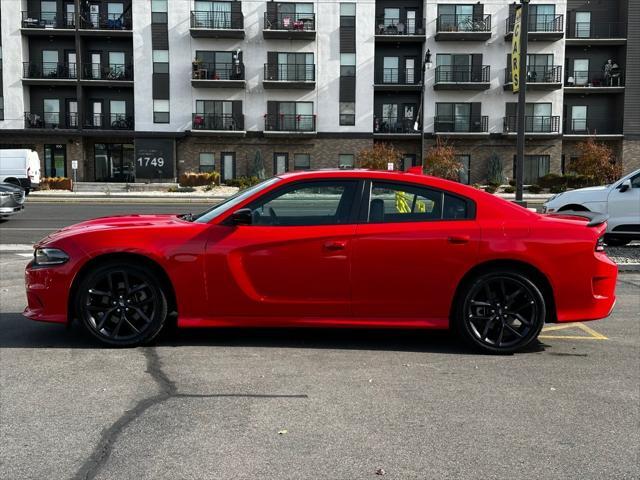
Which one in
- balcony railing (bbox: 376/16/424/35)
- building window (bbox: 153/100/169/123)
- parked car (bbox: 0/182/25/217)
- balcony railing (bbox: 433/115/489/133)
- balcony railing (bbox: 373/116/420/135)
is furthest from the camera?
balcony railing (bbox: 373/116/420/135)

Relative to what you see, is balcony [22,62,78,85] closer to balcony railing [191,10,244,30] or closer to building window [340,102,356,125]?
balcony railing [191,10,244,30]

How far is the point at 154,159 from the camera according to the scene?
1898 inches

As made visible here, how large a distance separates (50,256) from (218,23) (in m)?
44.5

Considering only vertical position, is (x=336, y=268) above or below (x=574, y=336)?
above

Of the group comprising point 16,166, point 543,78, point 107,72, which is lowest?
point 16,166

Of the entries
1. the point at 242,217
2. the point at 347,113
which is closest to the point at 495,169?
the point at 347,113

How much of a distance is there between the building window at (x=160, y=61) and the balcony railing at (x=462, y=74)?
19.4 metres

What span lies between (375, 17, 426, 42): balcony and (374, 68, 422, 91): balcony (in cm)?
219

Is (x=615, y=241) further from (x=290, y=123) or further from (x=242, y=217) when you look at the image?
(x=290, y=123)

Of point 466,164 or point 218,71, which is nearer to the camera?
point 218,71

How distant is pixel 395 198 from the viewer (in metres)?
5.85

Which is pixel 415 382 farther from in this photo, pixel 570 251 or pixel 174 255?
pixel 174 255

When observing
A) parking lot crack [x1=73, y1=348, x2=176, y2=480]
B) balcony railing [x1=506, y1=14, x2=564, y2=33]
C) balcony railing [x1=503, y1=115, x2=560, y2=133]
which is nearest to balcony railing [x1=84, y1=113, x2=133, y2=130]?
balcony railing [x1=503, y1=115, x2=560, y2=133]

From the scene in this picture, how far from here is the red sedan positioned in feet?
18.5
